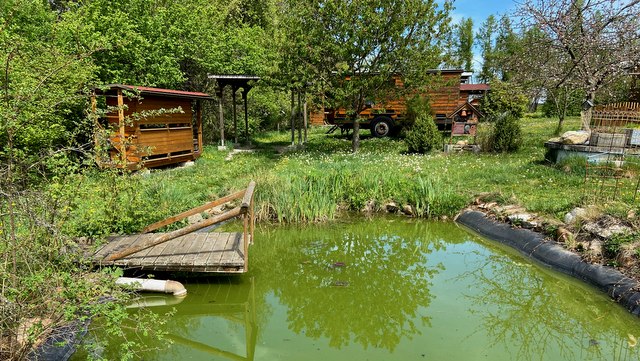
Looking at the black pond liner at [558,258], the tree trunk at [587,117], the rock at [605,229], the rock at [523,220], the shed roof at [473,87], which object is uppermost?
the shed roof at [473,87]

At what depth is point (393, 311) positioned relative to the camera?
5.06 m

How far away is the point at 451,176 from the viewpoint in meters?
10.5

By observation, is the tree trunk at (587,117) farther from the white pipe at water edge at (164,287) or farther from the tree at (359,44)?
the white pipe at water edge at (164,287)

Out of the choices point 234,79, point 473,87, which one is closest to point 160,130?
point 234,79

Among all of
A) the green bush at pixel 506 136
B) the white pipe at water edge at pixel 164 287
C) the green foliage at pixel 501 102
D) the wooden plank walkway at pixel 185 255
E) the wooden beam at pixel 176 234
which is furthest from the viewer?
the green foliage at pixel 501 102

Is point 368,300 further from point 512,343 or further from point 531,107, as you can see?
point 531,107

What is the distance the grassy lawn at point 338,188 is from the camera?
622 cm

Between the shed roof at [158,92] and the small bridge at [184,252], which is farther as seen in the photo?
the shed roof at [158,92]

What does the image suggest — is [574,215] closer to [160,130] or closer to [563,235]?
[563,235]

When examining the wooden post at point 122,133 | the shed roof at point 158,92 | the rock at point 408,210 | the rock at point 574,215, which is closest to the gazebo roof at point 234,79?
the shed roof at point 158,92

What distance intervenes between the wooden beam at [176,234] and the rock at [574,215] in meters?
5.25

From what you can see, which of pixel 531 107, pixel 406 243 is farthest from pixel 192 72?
pixel 531 107

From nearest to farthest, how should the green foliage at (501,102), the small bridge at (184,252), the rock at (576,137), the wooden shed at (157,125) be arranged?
the small bridge at (184,252) → the rock at (576,137) → the wooden shed at (157,125) → the green foliage at (501,102)

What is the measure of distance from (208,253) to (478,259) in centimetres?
432
